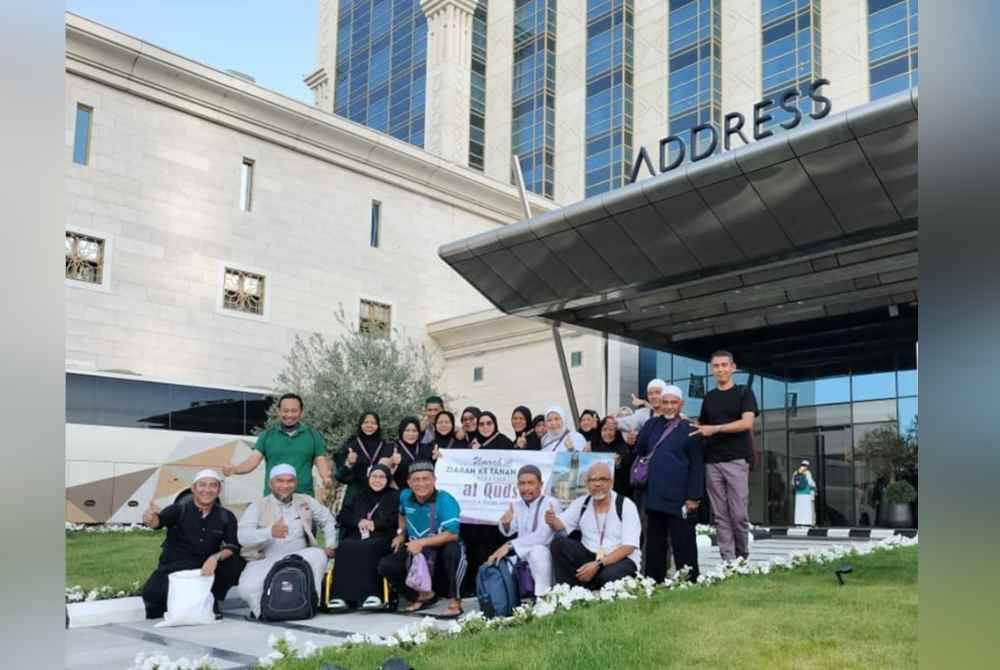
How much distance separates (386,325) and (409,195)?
5.65m

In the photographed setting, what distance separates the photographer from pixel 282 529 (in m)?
9.28

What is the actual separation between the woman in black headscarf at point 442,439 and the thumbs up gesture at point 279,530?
1695 mm

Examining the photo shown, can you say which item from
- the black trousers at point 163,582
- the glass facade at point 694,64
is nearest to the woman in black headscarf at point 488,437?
the black trousers at point 163,582

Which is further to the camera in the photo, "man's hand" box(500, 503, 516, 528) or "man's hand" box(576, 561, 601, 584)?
"man's hand" box(500, 503, 516, 528)

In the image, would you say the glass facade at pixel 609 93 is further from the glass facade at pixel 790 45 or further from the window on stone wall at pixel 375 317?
the window on stone wall at pixel 375 317

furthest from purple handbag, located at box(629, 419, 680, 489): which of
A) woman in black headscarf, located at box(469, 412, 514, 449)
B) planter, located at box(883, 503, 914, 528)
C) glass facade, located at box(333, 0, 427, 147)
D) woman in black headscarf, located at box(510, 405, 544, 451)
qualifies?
glass facade, located at box(333, 0, 427, 147)

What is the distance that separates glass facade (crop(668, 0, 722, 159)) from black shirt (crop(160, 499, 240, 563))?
106 feet

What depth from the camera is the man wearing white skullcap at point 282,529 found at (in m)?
9.18

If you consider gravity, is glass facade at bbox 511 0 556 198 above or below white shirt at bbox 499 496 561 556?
above

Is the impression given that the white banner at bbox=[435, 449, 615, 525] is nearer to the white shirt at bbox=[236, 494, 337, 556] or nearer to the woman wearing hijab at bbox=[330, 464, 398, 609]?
the woman wearing hijab at bbox=[330, 464, 398, 609]

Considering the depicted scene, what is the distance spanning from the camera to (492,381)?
33938mm

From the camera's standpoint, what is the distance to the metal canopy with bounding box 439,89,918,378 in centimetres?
1352
